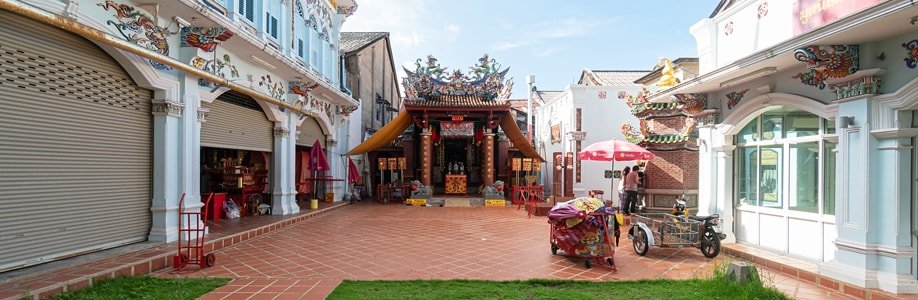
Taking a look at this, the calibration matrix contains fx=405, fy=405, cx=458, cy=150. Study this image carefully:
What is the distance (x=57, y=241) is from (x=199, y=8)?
3181mm

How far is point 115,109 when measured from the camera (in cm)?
515

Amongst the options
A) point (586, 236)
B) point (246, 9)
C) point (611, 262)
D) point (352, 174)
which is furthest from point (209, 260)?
point (352, 174)

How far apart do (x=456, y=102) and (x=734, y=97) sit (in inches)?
→ 373

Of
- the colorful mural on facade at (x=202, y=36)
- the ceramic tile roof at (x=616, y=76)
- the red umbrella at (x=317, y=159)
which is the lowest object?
the red umbrella at (x=317, y=159)

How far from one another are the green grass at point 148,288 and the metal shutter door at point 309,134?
667 centimetres

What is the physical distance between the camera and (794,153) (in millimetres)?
5230

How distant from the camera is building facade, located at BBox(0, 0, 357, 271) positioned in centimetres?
412

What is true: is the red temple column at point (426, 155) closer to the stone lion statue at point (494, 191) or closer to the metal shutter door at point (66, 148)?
the stone lion statue at point (494, 191)

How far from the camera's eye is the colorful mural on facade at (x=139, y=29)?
4852 millimetres

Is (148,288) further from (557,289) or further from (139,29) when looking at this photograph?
(557,289)

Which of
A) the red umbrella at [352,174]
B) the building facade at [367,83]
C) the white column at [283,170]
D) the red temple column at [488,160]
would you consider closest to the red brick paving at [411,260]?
the white column at [283,170]

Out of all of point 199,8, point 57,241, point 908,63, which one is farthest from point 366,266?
point 908,63

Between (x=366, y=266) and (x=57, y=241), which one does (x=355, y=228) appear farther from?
(x=57, y=241)

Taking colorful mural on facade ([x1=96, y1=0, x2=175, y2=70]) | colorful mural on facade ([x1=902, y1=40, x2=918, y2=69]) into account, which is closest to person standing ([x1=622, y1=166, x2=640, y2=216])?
colorful mural on facade ([x1=902, y1=40, x2=918, y2=69])
